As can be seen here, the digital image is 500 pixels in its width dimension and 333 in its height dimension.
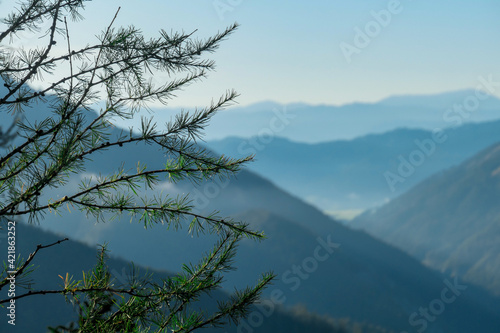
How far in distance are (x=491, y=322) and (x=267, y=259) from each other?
240 feet

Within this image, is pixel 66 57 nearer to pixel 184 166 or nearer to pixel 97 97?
pixel 97 97

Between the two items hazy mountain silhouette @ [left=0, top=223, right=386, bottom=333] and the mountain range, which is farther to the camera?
the mountain range

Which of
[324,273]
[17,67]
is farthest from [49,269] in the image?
[324,273]

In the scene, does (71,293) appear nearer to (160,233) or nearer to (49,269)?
(49,269)

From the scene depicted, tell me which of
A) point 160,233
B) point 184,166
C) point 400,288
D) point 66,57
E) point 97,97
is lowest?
point 184,166

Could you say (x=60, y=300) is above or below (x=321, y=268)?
below

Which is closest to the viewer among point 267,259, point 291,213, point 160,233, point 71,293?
point 71,293

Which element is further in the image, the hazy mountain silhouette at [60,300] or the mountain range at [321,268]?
the mountain range at [321,268]

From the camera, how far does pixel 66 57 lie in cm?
401

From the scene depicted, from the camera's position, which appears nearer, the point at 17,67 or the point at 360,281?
the point at 17,67

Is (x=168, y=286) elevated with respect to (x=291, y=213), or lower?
lower

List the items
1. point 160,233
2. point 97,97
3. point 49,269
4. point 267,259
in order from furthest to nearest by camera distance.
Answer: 1. point 160,233
2. point 267,259
3. point 49,269
4. point 97,97

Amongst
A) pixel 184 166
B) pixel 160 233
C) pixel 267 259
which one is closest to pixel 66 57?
pixel 184 166

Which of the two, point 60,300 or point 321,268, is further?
point 321,268
